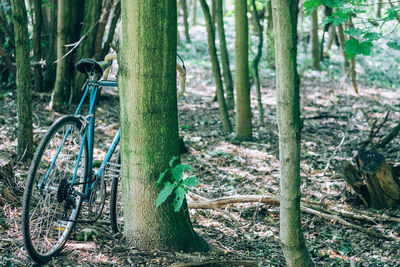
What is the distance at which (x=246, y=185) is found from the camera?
5406 mm

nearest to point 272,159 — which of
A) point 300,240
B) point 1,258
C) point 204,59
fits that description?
point 300,240

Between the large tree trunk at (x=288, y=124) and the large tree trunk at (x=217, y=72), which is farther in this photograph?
the large tree trunk at (x=217, y=72)

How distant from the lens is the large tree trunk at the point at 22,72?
15.2 feet

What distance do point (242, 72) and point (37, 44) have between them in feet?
11.8

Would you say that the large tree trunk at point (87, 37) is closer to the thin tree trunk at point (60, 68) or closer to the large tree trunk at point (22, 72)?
the thin tree trunk at point (60, 68)

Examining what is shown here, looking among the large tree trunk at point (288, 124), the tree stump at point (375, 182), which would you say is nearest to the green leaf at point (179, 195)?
the large tree trunk at point (288, 124)

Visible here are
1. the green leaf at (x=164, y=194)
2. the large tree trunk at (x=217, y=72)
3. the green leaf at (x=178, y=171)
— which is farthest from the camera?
the large tree trunk at (x=217, y=72)

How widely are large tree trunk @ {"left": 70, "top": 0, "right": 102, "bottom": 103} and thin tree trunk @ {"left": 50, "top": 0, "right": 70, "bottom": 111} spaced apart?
0.18m

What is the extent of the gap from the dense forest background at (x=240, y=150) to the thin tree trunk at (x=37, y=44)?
2cm

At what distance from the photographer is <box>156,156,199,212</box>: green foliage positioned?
2947 mm

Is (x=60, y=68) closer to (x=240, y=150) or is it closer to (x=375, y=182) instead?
(x=240, y=150)

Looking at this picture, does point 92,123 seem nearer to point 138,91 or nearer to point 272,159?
point 138,91

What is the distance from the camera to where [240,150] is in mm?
6641

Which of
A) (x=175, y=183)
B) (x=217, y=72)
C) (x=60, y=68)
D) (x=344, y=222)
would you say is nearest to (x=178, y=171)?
(x=175, y=183)
